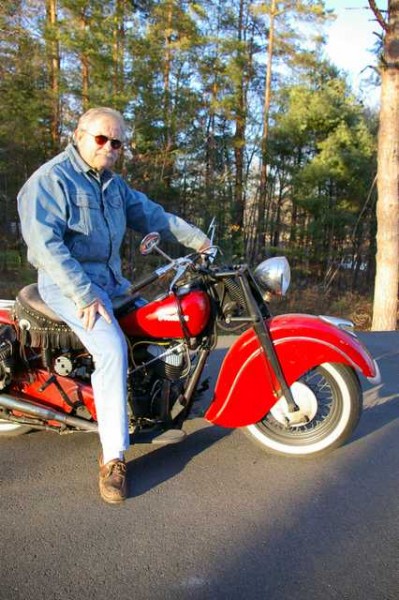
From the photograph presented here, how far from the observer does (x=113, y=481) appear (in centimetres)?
260

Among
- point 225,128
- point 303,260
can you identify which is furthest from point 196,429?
point 225,128

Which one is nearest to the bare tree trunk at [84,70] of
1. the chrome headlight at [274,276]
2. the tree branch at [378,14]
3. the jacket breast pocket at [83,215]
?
the tree branch at [378,14]

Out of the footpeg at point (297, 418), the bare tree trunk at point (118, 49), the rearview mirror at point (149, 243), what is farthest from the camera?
the bare tree trunk at point (118, 49)

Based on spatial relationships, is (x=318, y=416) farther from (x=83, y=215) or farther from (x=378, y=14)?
(x=378, y=14)

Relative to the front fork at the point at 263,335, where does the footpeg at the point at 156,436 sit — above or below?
below

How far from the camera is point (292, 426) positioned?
3.05 meters

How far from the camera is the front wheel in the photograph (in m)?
2.94

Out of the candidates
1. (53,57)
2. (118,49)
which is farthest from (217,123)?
(53,57)

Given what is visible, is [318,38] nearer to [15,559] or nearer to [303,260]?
[303,260]

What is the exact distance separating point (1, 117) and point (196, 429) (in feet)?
51.6

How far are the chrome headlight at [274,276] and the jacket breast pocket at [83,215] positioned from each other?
969 mm

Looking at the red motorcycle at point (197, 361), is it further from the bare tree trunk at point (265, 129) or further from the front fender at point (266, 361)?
the bare tree trunk at point (265, 129)

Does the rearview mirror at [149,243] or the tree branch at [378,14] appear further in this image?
the tree branch at [378,14]

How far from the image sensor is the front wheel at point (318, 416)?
294cm
